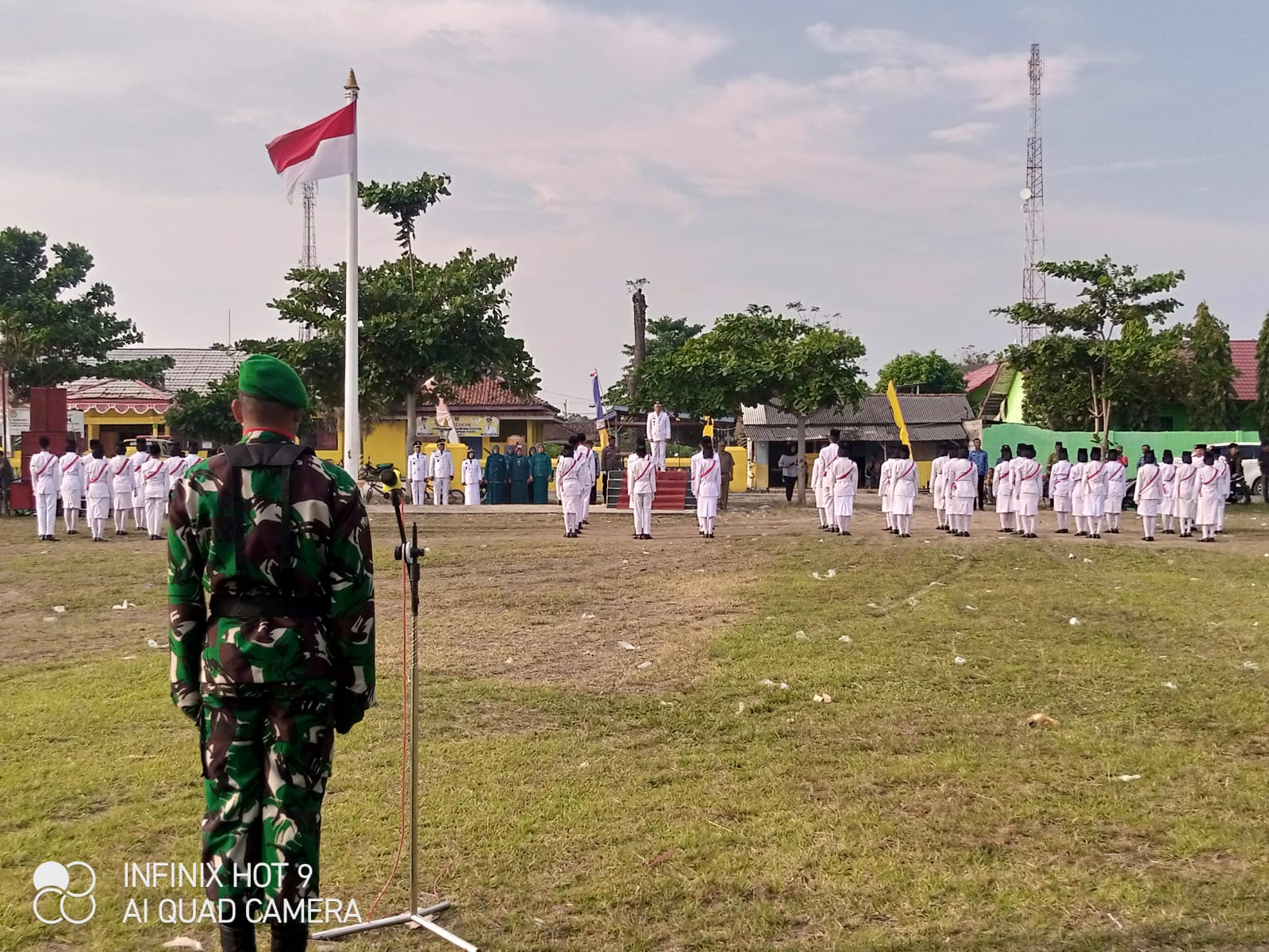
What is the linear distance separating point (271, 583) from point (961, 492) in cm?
1814

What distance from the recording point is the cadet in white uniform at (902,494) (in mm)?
20156

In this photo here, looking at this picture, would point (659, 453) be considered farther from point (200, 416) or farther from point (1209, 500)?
point (200, 416)

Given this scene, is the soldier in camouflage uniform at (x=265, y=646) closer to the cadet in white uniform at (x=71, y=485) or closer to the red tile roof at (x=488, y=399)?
the cadet in white uniform at (x=71, y=485)

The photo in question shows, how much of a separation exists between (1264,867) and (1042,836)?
894mm

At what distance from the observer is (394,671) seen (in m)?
8.38

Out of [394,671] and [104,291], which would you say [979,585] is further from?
[104,291]

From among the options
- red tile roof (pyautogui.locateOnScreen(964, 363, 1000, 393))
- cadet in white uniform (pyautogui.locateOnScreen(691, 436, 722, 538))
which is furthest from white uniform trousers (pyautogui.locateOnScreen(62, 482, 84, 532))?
red tile roof (pyautogui.locateOnScreen(964, 363, 1000, 393))

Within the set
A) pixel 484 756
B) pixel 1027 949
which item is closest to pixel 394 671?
pixel 484 756

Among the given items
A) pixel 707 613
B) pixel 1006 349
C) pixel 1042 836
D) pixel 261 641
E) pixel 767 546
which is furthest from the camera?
pixel 1006 349

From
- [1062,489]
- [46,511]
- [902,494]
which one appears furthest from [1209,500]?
[46,511]

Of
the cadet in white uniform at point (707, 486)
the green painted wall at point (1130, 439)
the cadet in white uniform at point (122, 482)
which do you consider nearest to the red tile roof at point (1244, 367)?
the green painted wall at point (1130, 439)

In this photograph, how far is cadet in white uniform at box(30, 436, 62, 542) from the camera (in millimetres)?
19734

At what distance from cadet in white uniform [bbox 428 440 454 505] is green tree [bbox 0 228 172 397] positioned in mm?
10781

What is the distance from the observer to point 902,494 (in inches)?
794
